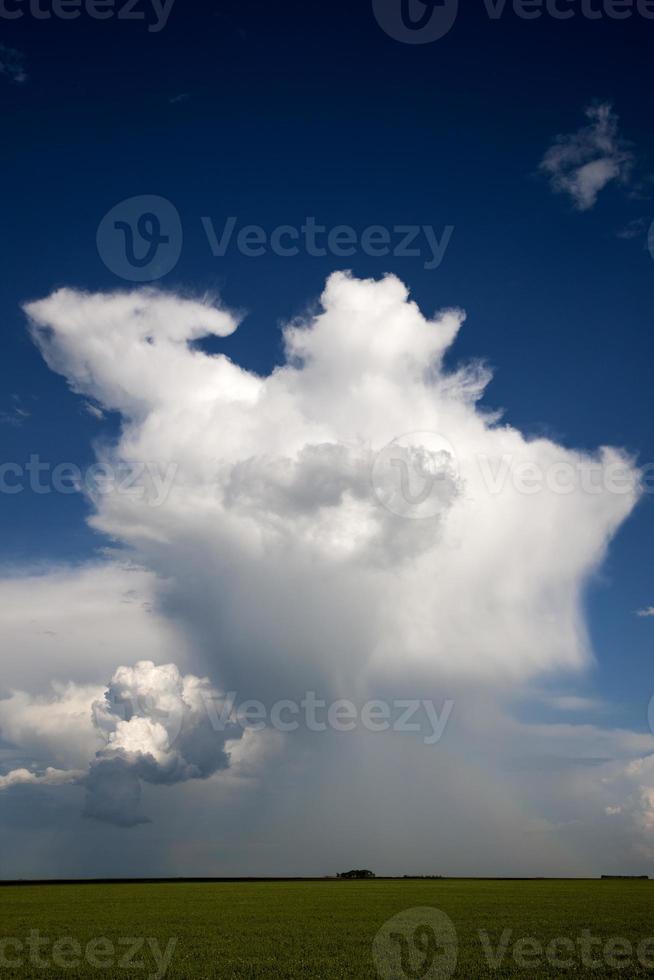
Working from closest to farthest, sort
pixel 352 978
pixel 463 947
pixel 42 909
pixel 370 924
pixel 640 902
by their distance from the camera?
pixel 352 978
pixel 463 947
pixel 370 924
pixel 42 909
pixel 640 902

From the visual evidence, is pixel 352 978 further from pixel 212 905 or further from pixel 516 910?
pixel 212 905

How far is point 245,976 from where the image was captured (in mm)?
26484

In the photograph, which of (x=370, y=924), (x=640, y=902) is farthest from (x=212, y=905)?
(x=640, y=902)

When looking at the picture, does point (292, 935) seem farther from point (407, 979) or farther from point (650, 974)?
point (650, 974)

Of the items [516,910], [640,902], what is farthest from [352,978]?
[640,902]

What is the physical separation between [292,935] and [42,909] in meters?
34.5

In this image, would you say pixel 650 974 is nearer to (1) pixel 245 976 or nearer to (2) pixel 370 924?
(1) pixel 245 976

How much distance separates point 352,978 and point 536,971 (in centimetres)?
775

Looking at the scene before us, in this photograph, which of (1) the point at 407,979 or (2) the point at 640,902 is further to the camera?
(2) the point at 640,902

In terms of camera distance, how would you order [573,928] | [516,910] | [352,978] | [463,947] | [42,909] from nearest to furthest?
[352,978], [463,947], [573,928], [516,910], [42,909]

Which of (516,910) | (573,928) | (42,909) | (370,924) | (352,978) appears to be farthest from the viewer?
(42,909)

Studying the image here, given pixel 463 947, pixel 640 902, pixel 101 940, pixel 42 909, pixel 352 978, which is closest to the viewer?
pixel 352 978

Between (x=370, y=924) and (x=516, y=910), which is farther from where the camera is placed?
(x=516, y=910)

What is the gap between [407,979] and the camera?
26.3 m
